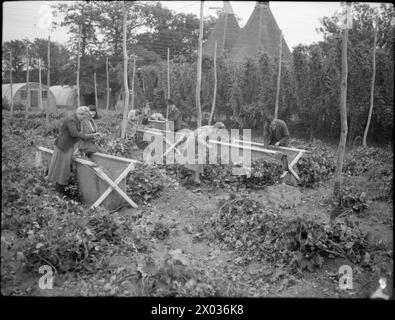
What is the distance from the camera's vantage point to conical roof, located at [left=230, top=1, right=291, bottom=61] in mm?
19047

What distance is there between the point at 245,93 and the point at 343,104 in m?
9.06

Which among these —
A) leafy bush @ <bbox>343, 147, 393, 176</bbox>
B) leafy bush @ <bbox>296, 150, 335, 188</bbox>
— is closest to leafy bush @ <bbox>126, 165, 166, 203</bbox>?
leafy bush @ <bbox>296, 150, 335, 188</bbox>

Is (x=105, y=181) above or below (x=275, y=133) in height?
below

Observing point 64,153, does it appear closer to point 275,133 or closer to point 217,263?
point 217,263

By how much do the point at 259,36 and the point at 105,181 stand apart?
1609cm

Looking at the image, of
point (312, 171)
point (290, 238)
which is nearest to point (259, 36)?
point (312, 171)

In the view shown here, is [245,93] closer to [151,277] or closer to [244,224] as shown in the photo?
[244,224]

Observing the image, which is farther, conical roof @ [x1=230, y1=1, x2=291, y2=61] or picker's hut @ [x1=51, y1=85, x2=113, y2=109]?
picker's hut @ [x1=51, y1=85, x2=113, y2=109]

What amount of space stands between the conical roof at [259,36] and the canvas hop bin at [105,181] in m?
14.2

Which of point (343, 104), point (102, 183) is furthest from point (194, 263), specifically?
point (343, 104)

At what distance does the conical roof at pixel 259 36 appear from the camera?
750 inches

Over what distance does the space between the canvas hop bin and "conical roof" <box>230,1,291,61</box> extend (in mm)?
Answer: 14154

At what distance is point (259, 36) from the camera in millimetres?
19406

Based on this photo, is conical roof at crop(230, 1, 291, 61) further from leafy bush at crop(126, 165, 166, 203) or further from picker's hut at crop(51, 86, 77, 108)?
leafy bush at crop(126, 165, 166, 203)
